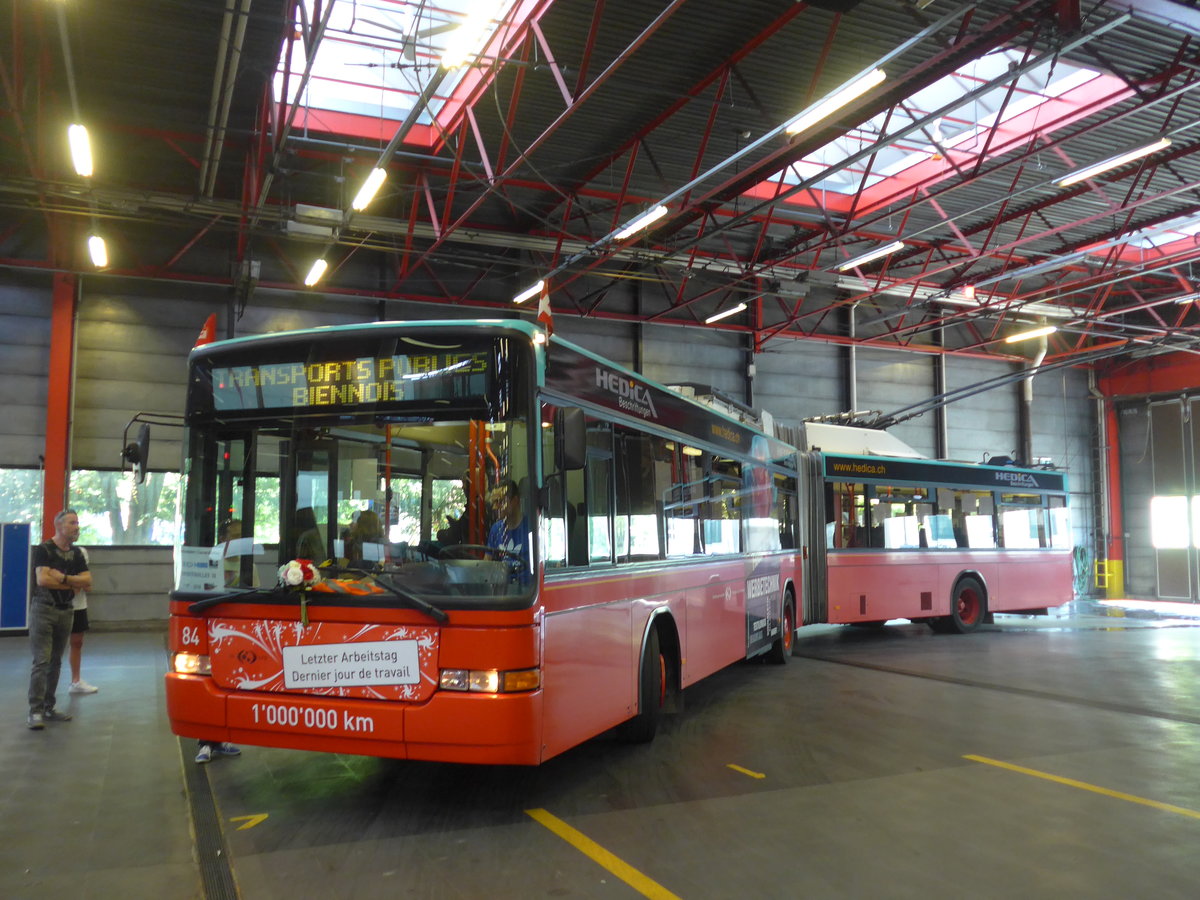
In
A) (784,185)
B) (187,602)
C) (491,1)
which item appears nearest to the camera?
(187,602)

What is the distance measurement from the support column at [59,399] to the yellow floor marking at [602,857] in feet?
46.7

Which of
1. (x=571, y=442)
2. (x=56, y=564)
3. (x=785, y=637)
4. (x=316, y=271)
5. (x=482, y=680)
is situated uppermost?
(x=316, y=271)

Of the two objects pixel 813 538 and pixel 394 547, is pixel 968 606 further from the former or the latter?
pixel 394 547

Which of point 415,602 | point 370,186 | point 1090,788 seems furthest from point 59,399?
point 1090,788

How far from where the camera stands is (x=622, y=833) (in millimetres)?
5219

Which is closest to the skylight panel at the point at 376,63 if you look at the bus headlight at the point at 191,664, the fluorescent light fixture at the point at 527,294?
the fluorescent light fixture at the point at 527,294

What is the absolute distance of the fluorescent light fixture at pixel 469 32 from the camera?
809cm

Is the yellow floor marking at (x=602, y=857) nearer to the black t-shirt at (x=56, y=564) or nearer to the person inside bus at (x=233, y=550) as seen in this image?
the person inside bus at (x=233, y=550)

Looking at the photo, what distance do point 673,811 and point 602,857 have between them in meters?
0.94

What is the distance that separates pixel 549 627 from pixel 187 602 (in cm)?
227

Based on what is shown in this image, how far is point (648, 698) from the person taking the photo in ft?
23.6

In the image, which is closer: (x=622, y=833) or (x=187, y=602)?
(x=622, y=833)

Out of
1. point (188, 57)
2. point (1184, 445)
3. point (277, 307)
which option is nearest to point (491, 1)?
point (188, 57)

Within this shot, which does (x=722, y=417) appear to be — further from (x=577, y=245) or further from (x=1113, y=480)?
(x=1113, y=480)
